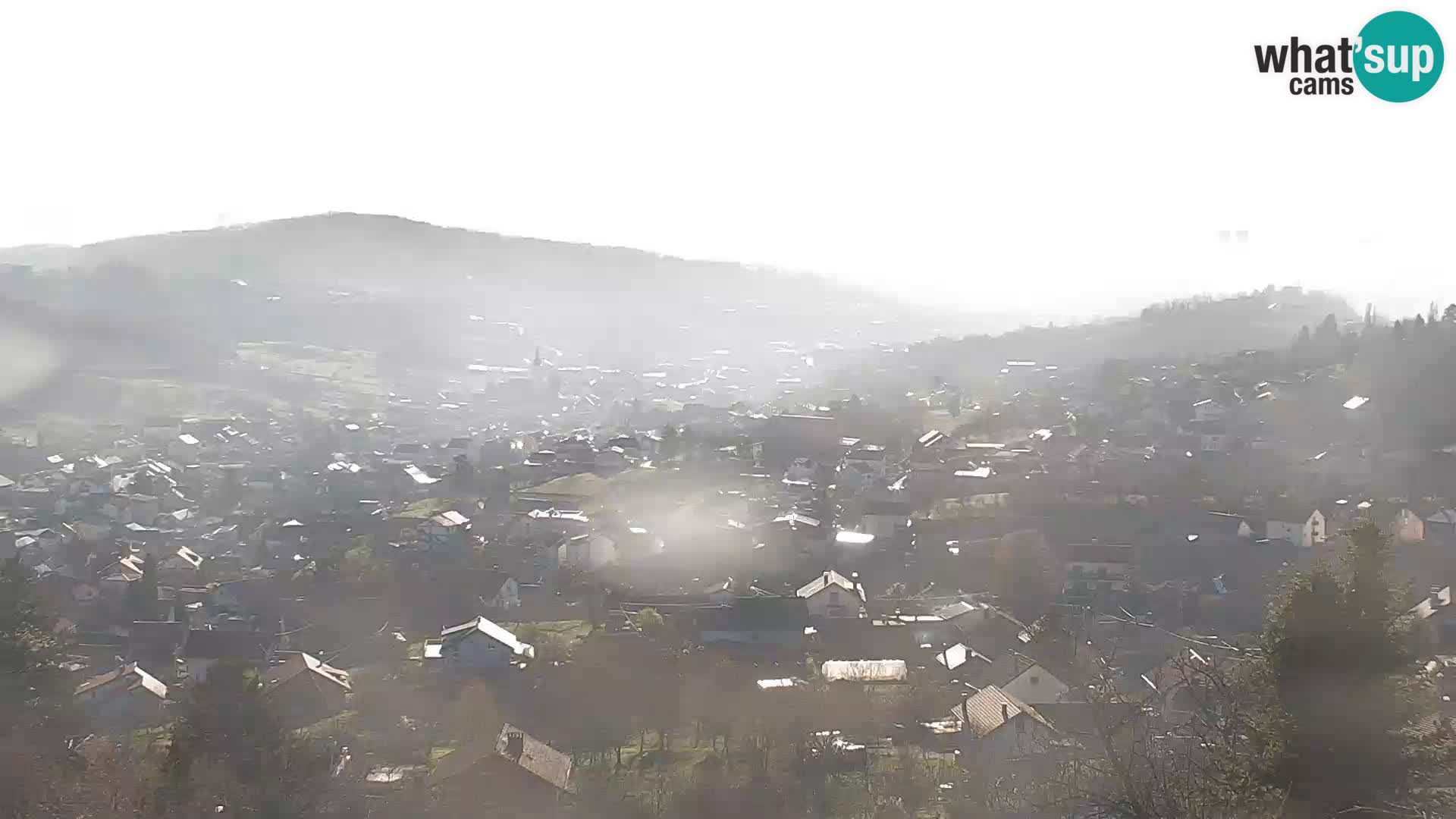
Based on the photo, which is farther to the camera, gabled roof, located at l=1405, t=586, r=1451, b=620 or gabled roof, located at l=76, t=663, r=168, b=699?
gabled roof, located at l=1405, t=586, r=1451, b=620

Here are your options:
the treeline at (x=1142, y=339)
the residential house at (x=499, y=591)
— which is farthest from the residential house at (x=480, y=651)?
the treeline at (x=1142, y=339)

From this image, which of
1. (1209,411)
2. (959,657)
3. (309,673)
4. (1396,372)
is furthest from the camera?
(1209,411)

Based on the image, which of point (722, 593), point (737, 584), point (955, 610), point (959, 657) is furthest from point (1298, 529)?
point (722, 593)

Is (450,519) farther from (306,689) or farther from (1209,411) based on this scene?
(1209,411)

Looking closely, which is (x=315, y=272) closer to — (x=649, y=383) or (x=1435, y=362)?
(x=649, y=383)

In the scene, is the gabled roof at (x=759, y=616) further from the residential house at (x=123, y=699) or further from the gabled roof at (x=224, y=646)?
the residential house at (x=123, y=699)

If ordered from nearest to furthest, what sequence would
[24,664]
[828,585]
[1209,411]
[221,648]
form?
1. [24,664]
2. [221,648]
3. [828,585]
4. [1209,411]

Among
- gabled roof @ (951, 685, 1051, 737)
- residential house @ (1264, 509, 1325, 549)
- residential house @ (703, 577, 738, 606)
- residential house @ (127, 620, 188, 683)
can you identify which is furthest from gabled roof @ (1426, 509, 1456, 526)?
residential house @ (127, 620, 188, 683)

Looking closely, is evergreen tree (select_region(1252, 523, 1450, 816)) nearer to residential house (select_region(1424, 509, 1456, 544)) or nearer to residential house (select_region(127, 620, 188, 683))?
residential house (select_region(1424, 509, 1456, 544))

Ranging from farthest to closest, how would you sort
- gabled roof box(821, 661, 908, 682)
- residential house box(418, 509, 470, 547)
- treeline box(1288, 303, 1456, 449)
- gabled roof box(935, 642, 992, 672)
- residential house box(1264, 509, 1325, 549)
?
treeline box(1288, 303, 1456, 449) → residential house box(418, 509, 470, 547) → residential house box(1264, 509, 1325, 549) → gabled roof box(935, 642, 992, 672) → gabled roof box(821, 661, 908, 682)
